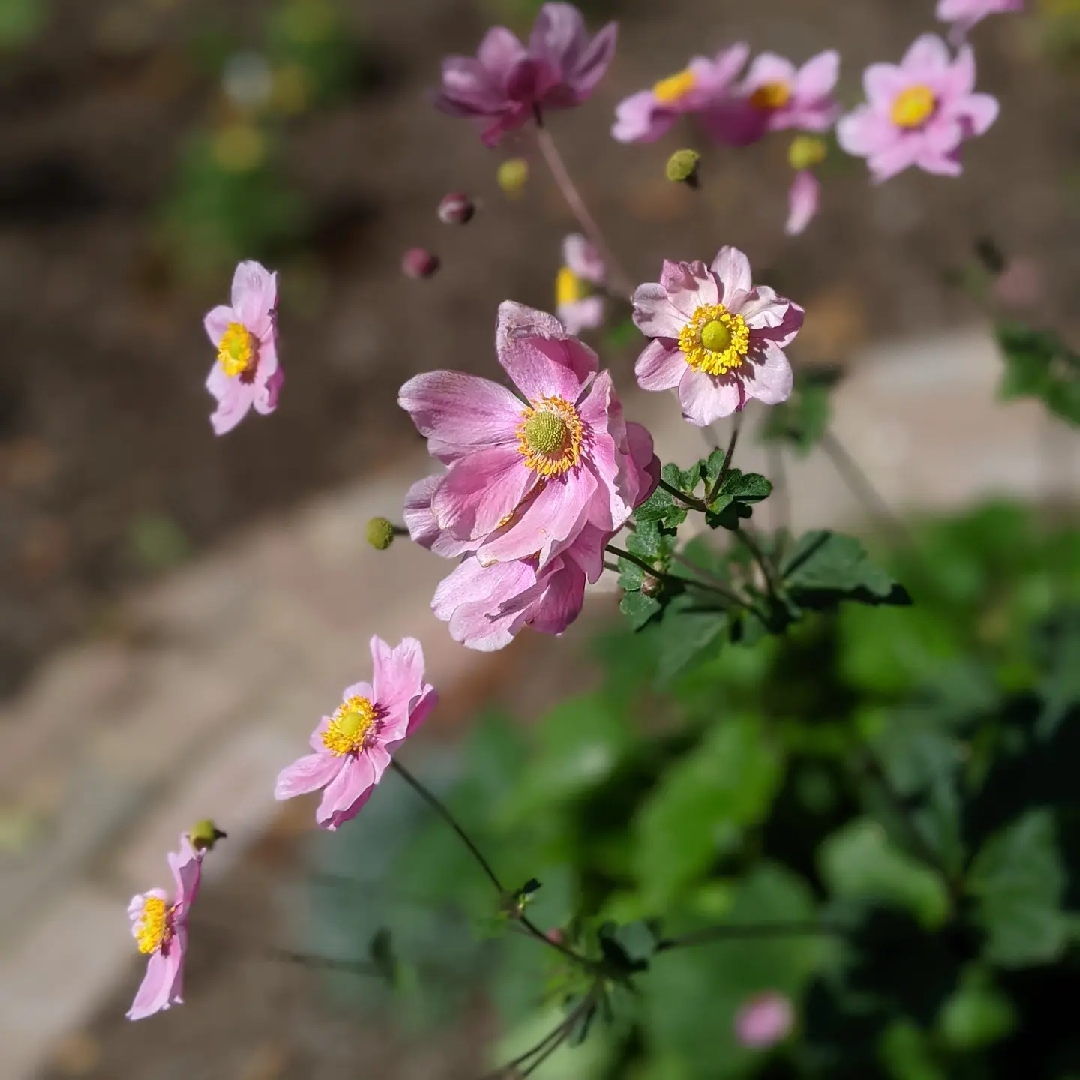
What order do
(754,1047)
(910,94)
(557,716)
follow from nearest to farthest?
1. (910,94)
2. (754,1047)
3. (557,716)

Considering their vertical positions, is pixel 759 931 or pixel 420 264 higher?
pixel 420 264

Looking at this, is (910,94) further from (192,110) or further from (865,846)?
(192,110)

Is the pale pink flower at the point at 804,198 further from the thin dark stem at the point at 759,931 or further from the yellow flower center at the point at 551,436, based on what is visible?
the thin dark stem at the point at 759,931

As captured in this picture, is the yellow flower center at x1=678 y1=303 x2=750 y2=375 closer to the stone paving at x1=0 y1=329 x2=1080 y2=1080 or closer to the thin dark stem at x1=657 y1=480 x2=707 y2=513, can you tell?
the thin dark stem at x1=657 y1=480 x2=707 y2=513

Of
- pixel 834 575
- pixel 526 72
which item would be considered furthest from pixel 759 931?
pixel 526 72

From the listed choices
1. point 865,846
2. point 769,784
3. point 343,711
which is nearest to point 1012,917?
point 865,846

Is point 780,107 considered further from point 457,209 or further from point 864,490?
point 864,490

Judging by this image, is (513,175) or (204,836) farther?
(513,175)

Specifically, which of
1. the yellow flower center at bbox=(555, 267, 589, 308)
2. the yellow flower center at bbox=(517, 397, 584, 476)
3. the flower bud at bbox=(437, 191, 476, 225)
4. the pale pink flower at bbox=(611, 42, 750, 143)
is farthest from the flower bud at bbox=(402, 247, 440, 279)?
the yellow flower center at bbox=(517, 397, 584, 476)
